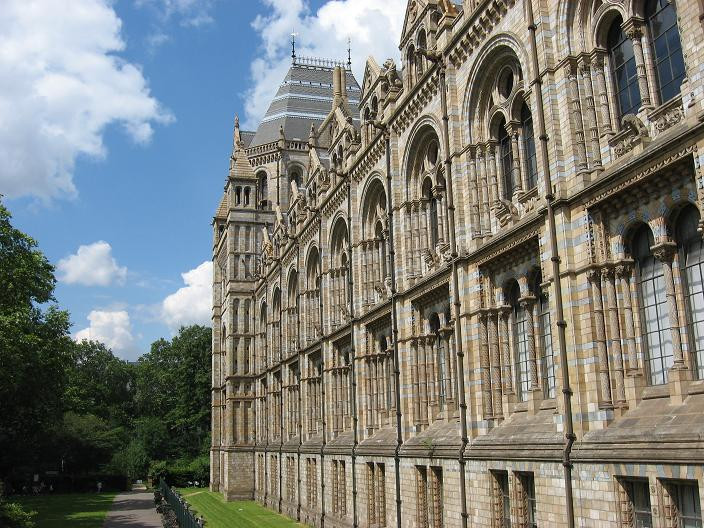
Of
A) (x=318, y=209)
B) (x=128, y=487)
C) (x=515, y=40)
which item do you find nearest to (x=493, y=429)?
(x=515, y=40)

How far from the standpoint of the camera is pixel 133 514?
5012 cm

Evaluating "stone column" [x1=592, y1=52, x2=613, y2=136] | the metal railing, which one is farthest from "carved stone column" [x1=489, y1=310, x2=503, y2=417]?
the metal railing

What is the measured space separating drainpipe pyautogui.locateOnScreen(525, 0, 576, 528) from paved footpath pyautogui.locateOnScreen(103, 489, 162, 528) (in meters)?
32.2

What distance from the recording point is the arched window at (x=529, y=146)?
19.9 m

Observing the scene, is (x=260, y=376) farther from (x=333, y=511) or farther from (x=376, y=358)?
(x=376, y=358)

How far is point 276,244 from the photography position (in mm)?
55969

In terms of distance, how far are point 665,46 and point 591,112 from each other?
2.28 meters

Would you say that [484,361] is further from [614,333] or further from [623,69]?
[623,69]

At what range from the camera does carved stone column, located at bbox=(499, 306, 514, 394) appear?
20578 millimetres

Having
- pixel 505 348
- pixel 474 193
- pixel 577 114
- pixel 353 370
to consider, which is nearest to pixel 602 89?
pixel 577 114

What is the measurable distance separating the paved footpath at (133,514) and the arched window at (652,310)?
34644 mm

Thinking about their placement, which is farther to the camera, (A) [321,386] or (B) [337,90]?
(B) [337,90]

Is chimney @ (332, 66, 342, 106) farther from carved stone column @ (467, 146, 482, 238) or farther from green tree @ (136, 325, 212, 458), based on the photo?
green tree @ (136, 325, 212, 458)

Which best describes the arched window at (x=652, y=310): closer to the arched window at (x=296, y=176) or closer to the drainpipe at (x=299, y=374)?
the drainpipe at (x=299, y=374)
